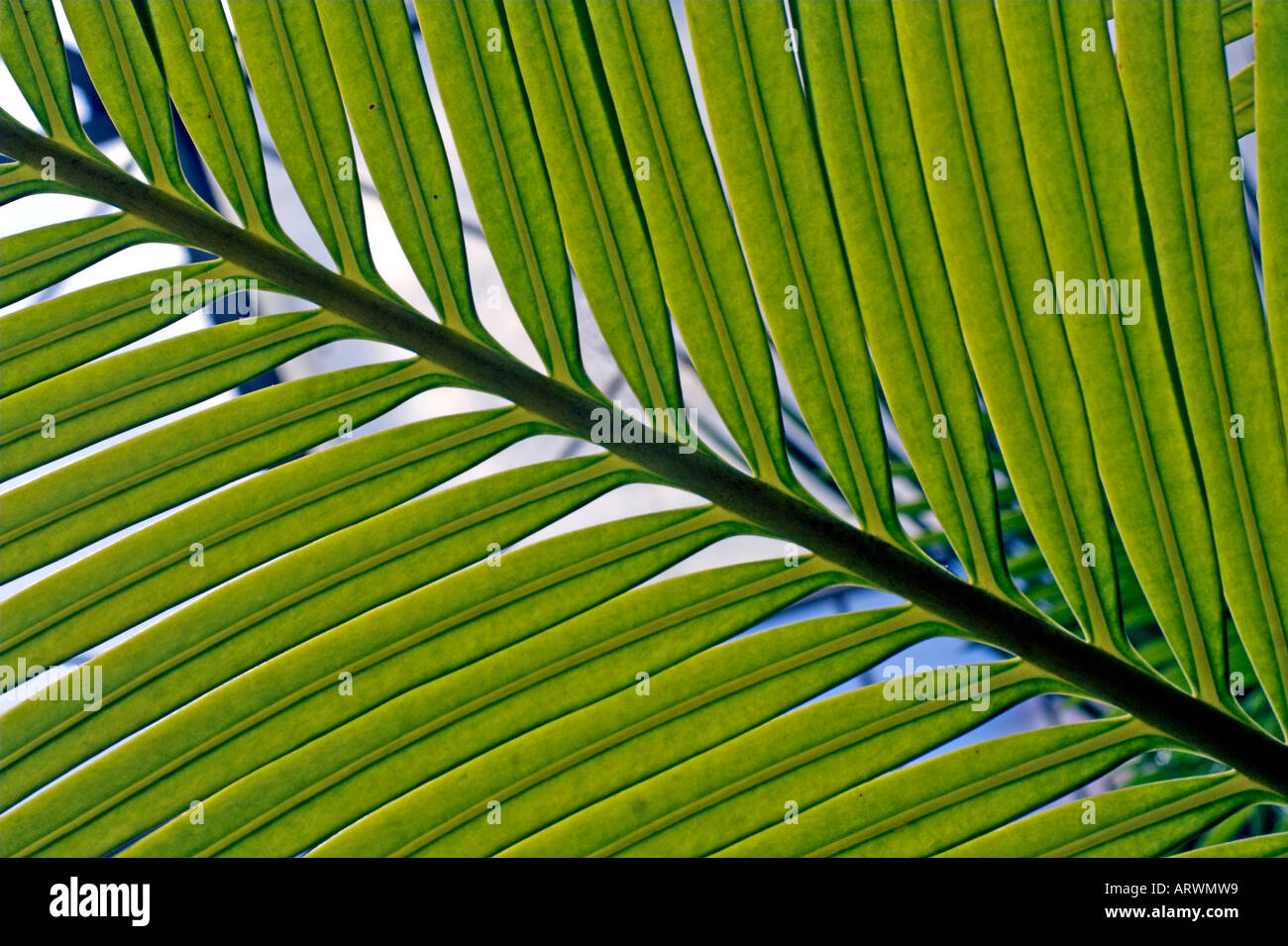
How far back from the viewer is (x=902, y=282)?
76 cm

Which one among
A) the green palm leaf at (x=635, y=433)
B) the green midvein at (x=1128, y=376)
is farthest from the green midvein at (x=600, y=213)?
the green midvein at (x=1128, y=376)

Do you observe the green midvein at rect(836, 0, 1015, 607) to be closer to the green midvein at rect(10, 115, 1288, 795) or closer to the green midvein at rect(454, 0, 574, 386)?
the green midvein at rect(10, 115, 1288, 795)

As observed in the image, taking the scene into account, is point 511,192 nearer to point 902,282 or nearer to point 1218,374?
point 902,282

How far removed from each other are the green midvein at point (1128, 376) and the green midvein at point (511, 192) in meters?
0.47

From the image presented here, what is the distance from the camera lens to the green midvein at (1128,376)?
2.45ft

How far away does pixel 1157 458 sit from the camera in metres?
0.76

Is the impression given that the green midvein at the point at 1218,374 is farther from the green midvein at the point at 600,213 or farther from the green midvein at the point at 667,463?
the green midvein at the point at 600,213

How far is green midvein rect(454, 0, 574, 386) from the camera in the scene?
0.77 meters

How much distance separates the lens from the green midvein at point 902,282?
0.76 m

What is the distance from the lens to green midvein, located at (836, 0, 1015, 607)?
76cm

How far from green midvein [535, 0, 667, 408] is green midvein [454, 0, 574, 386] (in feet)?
0.20

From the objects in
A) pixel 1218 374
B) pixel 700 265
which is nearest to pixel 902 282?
pixel 700 265

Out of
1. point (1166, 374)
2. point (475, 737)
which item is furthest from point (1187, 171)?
point (475, 737)

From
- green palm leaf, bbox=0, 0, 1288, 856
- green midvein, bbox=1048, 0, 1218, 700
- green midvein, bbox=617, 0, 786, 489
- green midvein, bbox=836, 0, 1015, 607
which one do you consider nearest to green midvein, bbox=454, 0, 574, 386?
green palm leaf, bbox=0, 0, 1288, 856
